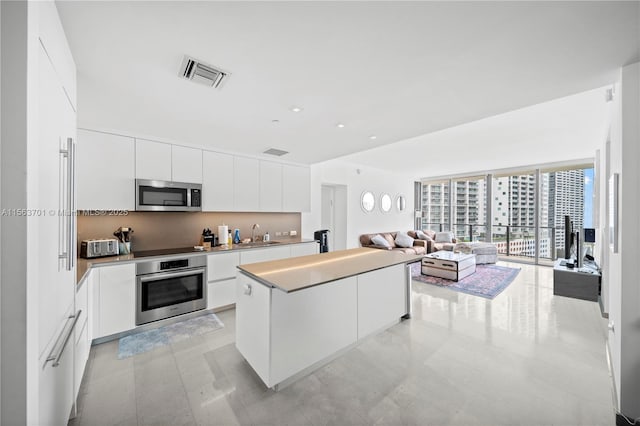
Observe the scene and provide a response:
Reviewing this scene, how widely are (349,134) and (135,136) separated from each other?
263 cm

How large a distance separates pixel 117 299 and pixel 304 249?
261 centimetres

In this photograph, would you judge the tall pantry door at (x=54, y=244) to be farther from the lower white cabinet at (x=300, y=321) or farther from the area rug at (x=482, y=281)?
the area rug at (x=482, y=281)

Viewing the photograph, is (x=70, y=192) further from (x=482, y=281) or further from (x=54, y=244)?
(x=482, y=281)

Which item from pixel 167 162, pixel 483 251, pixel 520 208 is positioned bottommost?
pixel 483 251

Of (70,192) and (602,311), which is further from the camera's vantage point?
(602,311)

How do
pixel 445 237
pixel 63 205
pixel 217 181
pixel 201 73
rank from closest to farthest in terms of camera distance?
pixel 63 205, pixel 201 73, pixel 217 181, pixel 445 237

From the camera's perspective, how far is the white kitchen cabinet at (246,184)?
399 cm

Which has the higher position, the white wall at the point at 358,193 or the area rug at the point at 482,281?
the white wall at the point at 358,193

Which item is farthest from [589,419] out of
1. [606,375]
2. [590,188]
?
[590,188]

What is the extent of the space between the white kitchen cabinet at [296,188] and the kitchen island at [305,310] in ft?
6.60

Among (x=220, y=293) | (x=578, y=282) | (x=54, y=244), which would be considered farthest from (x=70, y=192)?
(x=578, y=282)

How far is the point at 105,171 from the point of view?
2.92m

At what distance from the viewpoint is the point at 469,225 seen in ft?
26.9

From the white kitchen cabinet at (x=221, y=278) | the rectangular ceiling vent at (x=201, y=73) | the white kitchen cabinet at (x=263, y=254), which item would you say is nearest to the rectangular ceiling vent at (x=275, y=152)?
the white kitchen cabinet at (x=263, y=254)
